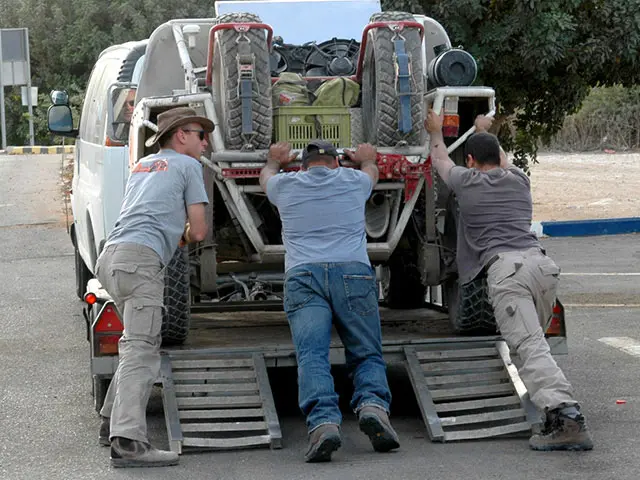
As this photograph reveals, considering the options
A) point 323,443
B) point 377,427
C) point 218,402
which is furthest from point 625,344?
point 323,443

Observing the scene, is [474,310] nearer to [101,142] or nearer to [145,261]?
[145,261]

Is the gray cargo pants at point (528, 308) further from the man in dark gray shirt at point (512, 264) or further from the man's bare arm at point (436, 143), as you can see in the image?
the man's bare arm at point (436, 143)

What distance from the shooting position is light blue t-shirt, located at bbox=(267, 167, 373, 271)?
7.15 metres

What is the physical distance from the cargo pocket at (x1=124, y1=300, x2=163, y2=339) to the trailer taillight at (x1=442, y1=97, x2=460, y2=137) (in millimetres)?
2240

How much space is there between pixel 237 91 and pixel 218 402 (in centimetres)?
185

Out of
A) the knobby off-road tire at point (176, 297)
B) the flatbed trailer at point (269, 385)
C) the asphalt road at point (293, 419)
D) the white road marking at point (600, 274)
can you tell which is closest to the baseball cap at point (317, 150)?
the knobby off-road tire at point (176, 297)

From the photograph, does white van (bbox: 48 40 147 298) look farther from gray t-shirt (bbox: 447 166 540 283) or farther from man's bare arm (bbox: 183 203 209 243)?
gray t-shirt (bbox: 447 166 540 283)

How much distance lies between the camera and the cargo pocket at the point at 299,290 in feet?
23.1

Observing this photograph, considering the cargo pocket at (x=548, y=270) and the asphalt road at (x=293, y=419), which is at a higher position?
the cargo pocket at (x=548, y=270)

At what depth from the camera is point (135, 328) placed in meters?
6.67

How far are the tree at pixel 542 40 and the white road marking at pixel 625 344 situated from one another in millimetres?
3912

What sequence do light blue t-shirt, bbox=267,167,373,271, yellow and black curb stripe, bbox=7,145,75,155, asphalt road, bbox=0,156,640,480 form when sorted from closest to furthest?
asphalt road, bbox=0,156,640,480 → light blue t-shirt, bbox=267,167,373,271 → yellow and black curb stripe, bbox=7,145,75,155

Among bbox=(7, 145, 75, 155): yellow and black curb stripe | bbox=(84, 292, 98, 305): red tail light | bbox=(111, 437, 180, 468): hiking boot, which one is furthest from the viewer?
bbox=(7, 145, 75, 155): yellow and black curb stripe

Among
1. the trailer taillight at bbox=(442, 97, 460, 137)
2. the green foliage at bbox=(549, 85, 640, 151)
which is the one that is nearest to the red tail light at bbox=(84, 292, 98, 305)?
the trailer taillight at bbox=(442, 97, 460, 137)
